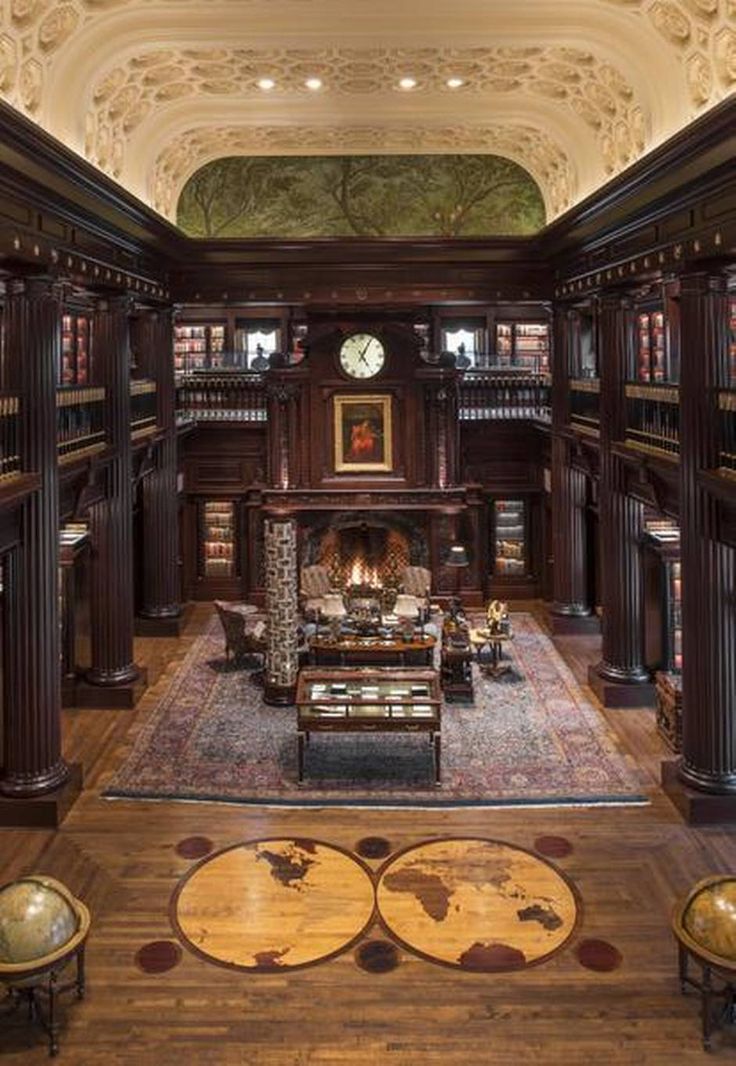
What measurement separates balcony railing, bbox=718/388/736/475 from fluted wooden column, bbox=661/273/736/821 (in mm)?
82

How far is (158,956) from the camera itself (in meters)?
6.97

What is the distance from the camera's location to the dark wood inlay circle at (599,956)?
22.4ft

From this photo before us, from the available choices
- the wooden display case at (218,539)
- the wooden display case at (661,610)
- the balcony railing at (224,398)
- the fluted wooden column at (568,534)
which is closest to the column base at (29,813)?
the wooden display case at (661,610)

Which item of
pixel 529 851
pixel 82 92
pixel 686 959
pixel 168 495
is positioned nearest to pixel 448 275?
pixel 168 495

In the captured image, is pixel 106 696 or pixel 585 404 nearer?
pixel 106 696

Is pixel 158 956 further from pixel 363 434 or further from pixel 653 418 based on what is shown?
pixel 363 434

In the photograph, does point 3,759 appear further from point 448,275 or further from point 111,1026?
point 448,275

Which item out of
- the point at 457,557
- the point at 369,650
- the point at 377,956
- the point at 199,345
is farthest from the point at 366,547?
the point at 377,956

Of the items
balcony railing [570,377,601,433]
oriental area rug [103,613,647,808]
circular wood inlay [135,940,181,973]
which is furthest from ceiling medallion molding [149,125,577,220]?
circular wood inlay [135,940,181,973]

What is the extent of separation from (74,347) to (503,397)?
7309 millimetres

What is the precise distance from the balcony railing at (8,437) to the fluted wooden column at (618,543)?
6.90 meters

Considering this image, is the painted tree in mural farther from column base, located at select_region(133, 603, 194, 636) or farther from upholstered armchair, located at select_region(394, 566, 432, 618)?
column base, located at select_region(133, 603, 194, 636)

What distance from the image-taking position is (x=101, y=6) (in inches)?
338

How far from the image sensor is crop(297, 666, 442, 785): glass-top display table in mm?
9883
